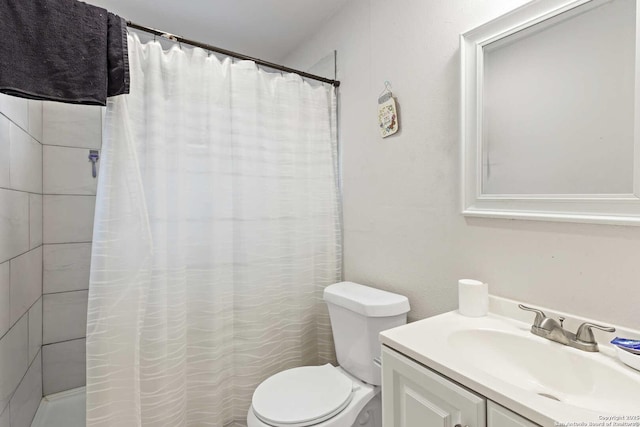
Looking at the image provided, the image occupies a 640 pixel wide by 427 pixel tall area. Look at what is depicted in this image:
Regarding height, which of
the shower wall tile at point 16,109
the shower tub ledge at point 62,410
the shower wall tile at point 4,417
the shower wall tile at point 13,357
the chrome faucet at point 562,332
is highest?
the shower wall tile at point 16,109

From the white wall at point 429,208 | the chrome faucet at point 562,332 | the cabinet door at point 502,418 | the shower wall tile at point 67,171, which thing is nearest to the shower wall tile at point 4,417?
the shower wall tile at point 67,171

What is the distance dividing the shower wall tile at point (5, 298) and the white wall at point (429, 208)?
155 cm

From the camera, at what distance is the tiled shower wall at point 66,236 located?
1.77 m

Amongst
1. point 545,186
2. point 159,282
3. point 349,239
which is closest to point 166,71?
point 159,282

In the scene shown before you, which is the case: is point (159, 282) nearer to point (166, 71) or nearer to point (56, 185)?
point (166, 71)

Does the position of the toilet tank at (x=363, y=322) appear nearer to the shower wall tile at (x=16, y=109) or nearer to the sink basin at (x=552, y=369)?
the sink basin at (x=552, y=369)

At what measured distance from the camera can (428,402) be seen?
779 millimetres

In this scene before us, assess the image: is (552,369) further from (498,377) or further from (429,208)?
(429,208)

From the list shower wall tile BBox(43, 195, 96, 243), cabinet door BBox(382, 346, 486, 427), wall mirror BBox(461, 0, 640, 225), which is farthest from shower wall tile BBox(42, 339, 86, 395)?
wall mirror BBox(461, 0, 640, 225)

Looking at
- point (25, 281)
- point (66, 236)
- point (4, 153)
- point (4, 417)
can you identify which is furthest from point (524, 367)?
point (66, 236)

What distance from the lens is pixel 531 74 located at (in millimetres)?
992

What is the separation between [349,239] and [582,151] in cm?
114

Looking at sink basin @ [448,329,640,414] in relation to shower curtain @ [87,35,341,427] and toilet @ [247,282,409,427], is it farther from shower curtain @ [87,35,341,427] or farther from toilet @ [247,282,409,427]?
shower curtain @ [87,35,341,427]

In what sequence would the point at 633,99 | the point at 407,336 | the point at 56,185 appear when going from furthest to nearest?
the point at 56,185 → the point at 407,336 → the point at 633,99
